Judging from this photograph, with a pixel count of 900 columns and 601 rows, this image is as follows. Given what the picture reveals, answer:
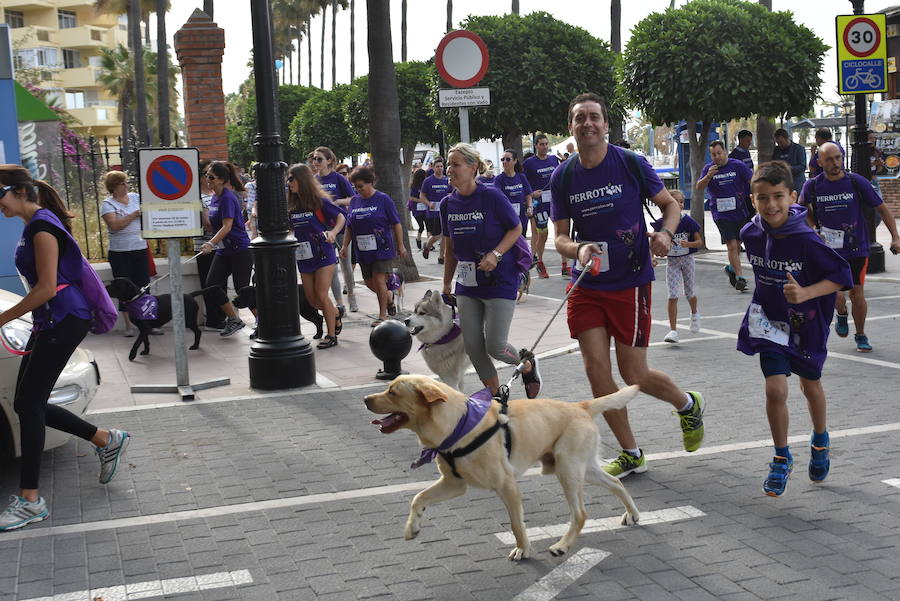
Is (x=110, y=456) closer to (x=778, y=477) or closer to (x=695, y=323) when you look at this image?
(x=778, y=477)

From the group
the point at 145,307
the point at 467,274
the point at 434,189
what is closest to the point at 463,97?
the point at 145,307

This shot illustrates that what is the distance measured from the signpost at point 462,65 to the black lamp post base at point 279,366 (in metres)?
3.97

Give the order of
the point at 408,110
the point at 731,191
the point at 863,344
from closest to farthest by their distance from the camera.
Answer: the point at 863,344 → the point at 731,191 → the point at 408,110

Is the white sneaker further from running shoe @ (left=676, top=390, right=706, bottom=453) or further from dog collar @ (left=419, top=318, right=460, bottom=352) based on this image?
running shoe @ (left=676, top=390, right=706, bottom=453)

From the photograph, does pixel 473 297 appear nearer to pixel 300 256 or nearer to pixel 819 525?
pixel 819 525

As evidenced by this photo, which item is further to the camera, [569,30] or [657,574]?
[569,30]

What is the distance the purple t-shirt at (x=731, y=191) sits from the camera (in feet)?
49.2

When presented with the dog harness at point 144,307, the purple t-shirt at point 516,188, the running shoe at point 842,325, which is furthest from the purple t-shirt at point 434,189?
the running shoe at point 842,325

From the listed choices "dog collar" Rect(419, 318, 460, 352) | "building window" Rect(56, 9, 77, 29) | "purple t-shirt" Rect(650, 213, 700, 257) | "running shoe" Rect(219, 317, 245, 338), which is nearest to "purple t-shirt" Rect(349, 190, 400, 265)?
"running shoe" Rect(219, 317, 245, 338)

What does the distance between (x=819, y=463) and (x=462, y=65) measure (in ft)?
25.3

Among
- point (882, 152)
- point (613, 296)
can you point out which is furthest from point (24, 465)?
point (882, 152)

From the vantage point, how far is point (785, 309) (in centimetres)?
558

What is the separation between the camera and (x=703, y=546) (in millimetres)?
4848

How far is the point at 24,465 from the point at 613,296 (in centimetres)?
334
